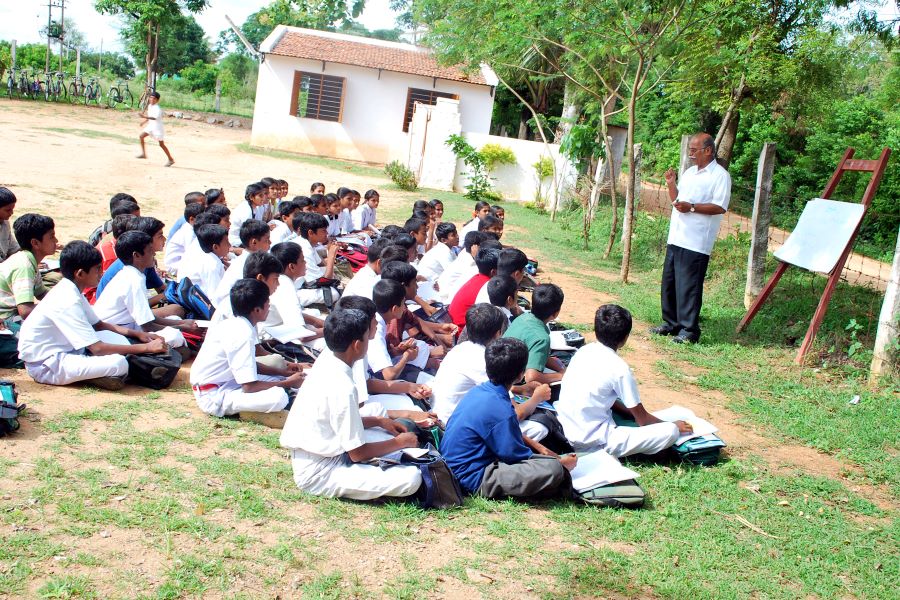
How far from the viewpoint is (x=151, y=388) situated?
4895 mm

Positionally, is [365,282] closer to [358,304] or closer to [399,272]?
[399,272]

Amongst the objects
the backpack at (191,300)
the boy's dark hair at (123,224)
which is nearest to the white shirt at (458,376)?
the backpack at (191,300)

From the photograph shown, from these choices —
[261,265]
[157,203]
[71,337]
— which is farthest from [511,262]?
[157,203]

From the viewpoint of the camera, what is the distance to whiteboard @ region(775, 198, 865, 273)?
655cm

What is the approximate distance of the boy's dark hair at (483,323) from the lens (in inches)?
166

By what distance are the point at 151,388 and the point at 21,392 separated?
2.34 feet

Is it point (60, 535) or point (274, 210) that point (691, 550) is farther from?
point (274, 210)

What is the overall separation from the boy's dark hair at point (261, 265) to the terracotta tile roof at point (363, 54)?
17.8 meters

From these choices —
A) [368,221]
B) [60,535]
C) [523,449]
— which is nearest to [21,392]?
[60,535]

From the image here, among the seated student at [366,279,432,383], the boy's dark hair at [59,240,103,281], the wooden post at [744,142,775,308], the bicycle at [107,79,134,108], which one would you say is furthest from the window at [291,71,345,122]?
the boy's dark hair at [59,240,103,281]

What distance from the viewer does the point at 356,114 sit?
73.6 feet

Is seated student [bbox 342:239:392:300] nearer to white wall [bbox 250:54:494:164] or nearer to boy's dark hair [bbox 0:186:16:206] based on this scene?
boy's dark hair [bbox 0:186:16:206]

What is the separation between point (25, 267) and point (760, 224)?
693 centimetres

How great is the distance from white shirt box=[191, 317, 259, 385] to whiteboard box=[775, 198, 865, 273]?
188 inches
